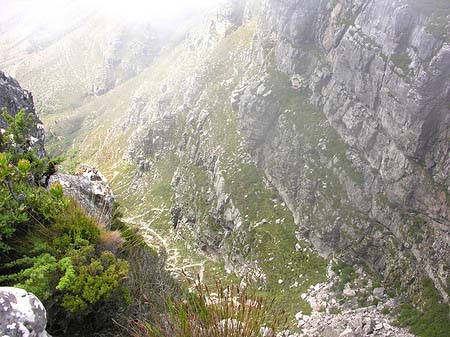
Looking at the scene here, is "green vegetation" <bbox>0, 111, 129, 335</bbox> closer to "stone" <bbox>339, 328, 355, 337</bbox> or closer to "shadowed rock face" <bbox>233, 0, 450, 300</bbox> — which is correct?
"stone" <bbox>339, 328, 355, 337</bbox>

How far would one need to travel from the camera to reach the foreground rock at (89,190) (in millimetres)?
10721

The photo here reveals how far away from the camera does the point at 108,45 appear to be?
135375mm

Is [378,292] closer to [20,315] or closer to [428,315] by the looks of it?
[428,315]

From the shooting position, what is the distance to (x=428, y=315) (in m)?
22.4

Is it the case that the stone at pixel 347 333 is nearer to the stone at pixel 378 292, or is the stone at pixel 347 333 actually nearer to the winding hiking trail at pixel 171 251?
the stone at pixel 378 292

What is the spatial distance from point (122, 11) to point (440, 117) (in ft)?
472

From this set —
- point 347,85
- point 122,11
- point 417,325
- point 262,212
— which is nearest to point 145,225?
point 262,212

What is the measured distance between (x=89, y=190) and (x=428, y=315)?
20412 mm

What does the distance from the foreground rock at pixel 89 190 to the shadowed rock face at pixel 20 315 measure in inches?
195

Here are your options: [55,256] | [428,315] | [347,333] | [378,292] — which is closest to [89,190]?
[55,256]

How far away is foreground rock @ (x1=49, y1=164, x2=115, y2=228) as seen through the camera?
1072 cm

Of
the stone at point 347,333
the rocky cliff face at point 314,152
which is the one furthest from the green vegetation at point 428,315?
the stone at point 347,333

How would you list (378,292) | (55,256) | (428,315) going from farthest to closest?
(378,292)
(428,315)
(55,256)

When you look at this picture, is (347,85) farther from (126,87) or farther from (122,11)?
(122,11)
